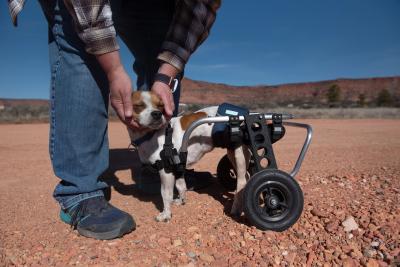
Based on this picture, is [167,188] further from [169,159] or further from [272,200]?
[272,200]

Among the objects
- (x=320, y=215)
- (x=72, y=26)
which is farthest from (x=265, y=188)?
(x=72, y=26)

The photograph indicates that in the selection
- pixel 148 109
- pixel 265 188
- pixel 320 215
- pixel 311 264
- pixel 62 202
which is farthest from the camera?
pixel 148 109

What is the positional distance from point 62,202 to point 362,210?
2.07m

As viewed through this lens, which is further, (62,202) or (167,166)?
(167,166)

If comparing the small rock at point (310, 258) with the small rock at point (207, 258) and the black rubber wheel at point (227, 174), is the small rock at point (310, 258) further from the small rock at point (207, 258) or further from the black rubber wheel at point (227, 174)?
the black rubber wheel at point (227, 174)

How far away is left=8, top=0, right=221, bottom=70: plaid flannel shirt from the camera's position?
201 centimetres

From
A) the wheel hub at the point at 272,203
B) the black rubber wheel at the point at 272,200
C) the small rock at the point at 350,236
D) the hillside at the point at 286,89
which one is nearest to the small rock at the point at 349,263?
the small rock at the point at 350,236

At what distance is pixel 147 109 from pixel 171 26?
656 millimetres

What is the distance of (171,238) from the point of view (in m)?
2.14

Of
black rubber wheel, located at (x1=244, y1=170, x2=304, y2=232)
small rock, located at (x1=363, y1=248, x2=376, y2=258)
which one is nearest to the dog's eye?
black rubber wheel, located at (x1=244, y1=170, x2=304, y2=232)

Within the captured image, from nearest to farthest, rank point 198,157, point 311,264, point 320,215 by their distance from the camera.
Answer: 1. point 311,264
2. point 320,215
3. point 198,157

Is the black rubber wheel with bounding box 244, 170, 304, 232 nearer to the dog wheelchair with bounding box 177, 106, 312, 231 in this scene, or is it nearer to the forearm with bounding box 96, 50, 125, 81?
the dog wheelchair with bounding box 177, 106, 312, 231

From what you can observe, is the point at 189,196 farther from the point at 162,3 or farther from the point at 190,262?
the point at 162,3

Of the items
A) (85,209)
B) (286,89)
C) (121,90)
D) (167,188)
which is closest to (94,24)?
(121,90)
